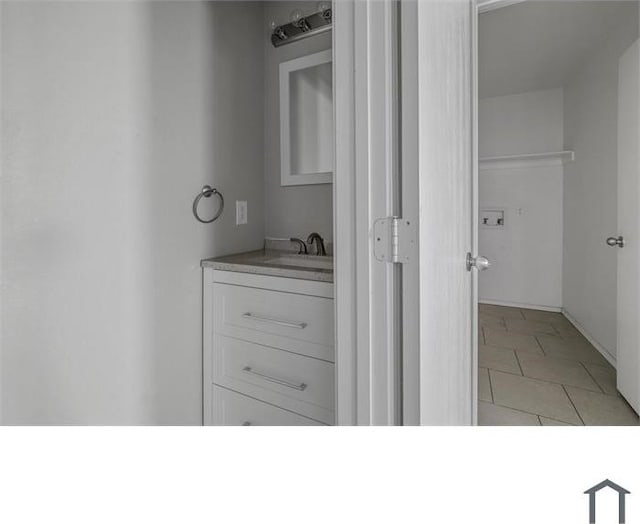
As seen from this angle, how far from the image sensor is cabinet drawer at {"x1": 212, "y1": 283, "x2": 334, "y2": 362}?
1.05m

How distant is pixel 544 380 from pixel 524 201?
272 centimetres

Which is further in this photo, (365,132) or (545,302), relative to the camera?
(545,302)

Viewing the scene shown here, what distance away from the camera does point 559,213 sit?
13.8 feet

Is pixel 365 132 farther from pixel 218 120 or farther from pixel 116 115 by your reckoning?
pixel 218 120

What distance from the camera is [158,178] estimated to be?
3.85ft

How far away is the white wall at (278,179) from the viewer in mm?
1626

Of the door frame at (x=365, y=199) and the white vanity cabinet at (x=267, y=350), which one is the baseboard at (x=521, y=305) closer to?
the white vanity cabinet at (x=267, y=350)

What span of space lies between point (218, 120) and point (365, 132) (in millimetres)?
946

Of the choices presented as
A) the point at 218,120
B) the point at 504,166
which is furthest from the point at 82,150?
the point at 504,166

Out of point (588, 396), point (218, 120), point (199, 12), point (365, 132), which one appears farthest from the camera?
point (588, 396)

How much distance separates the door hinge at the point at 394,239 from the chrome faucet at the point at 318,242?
91 centimetres

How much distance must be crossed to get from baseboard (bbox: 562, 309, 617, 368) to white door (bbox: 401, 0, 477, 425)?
2271 mm

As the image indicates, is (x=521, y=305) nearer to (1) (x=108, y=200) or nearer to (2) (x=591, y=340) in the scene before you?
(2) (x=591, y=340)

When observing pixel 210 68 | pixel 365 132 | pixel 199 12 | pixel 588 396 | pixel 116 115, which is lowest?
pixel 588 396
